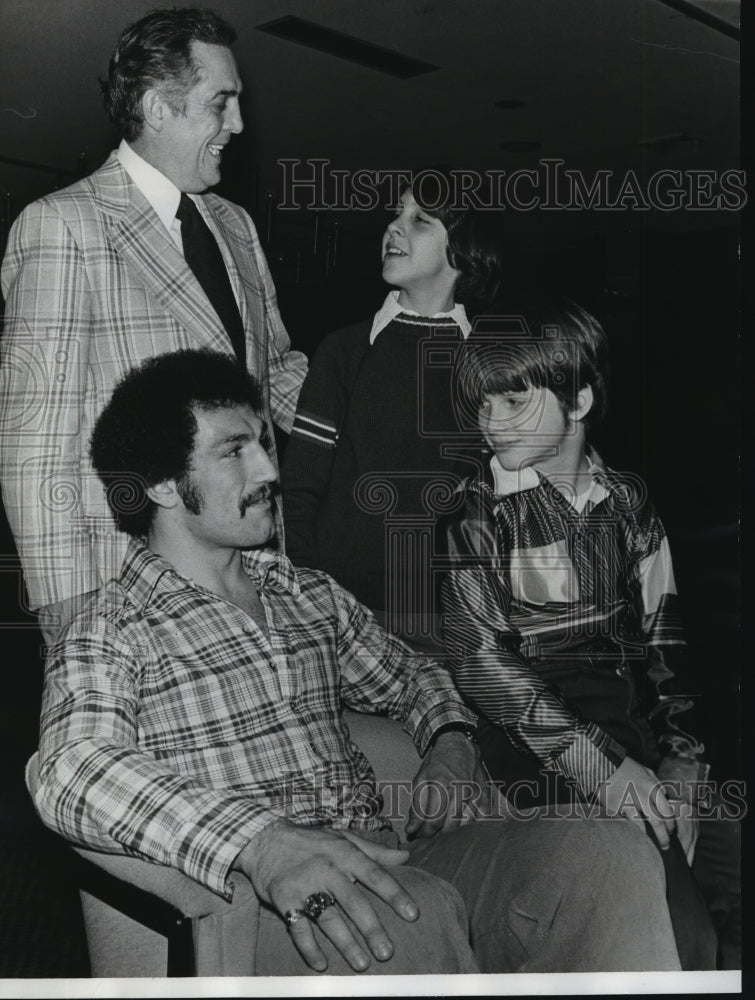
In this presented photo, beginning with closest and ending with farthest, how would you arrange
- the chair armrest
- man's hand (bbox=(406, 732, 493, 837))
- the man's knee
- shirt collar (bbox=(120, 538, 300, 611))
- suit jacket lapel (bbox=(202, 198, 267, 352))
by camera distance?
the chair armrest
the man's knee
shirt collar (bbox=(120, 538, 300, 611))
man's hand (bbox=(406, 732, 493, 837))
suit jacket lapel (bbox=(202, 198, 267, 352))

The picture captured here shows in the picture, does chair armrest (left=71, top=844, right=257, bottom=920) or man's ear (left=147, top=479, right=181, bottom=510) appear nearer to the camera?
chair armrest (left=71, top=844, right=257, bottom=920)

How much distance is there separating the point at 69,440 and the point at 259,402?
1.29ft

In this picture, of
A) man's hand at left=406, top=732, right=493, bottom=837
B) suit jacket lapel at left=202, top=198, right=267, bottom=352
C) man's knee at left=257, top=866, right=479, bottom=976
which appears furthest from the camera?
suit jacket lapel at left=202, top=198, right=267, bottom=352

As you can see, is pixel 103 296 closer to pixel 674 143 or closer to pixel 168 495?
pixel 168 495

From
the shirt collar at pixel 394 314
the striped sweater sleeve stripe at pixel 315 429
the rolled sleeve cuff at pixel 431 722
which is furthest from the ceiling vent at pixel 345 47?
the rolled sleeve cuff at pixel 431 722

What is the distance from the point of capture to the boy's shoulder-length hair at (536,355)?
253 cm

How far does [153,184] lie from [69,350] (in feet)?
1.29

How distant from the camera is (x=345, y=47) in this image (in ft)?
8.34

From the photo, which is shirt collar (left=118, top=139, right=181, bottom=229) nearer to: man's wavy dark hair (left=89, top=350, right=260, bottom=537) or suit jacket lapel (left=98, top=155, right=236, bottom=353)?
suit jacket lapel (left=98, top=155, right=236, bottom=353)

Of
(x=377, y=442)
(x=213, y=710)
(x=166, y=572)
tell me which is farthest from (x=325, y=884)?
(x=377, y=442)

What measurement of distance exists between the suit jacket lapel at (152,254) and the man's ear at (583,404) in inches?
30.0

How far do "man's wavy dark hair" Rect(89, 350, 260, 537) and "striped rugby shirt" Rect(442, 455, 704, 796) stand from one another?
59 cm

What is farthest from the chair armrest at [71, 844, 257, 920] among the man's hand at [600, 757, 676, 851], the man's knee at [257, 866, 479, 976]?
the man's hand at [600, 757, 676, 851]

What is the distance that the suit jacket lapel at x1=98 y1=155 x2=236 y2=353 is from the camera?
2418 mm
